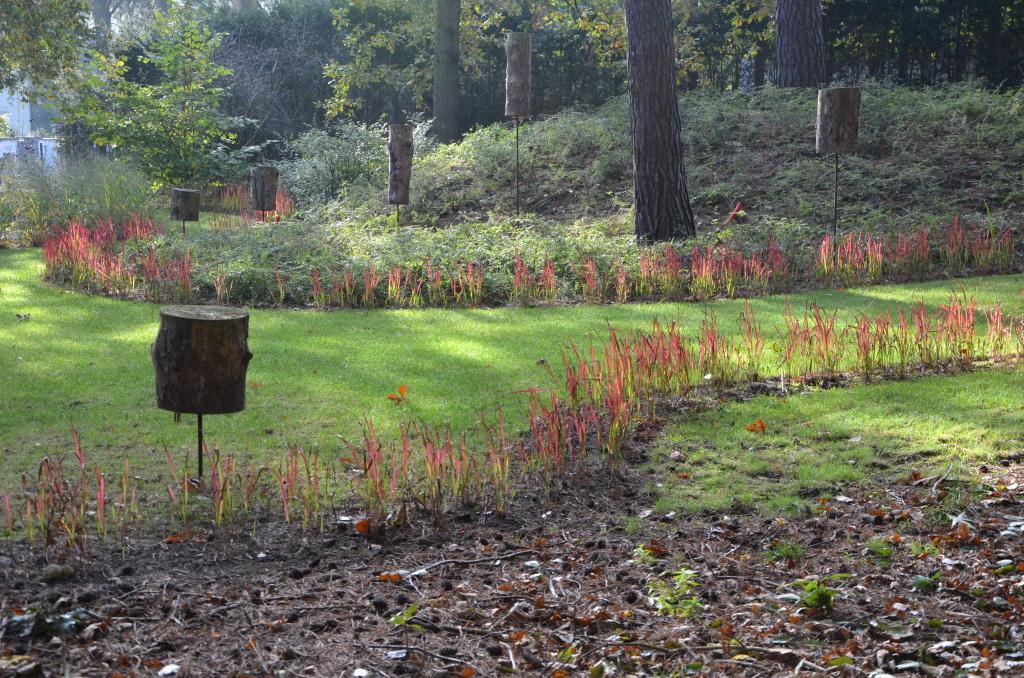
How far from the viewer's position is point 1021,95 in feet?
48.3

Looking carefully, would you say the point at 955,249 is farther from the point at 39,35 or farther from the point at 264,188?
the point at 39,35

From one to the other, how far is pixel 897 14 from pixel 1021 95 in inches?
165

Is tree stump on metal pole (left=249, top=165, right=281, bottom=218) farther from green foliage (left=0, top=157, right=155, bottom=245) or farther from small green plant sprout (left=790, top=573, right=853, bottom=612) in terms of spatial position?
small green plant sprout (left=790, top=573, right=853, bottom=612)

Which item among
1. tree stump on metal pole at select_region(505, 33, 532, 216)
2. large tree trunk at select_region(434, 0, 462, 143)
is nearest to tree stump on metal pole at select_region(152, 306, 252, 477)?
tree stump on metal pole at select_region(505, 33, 532, 216)

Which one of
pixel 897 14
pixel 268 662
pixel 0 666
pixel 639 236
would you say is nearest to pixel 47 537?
pixel 0 666

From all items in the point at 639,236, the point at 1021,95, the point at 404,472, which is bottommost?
the point at 404,472

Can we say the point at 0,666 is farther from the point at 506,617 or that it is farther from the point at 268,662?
the point at 506,617

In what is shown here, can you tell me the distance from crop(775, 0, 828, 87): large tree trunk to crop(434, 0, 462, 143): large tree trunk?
634 cm

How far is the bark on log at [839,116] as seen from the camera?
11469 millimetres

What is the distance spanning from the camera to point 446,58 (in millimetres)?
19781

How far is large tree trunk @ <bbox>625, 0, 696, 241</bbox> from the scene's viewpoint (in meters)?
11.6

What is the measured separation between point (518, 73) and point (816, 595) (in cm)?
1174

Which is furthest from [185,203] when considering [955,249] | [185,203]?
[955,249]

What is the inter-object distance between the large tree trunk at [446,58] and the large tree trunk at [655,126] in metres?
8.57
